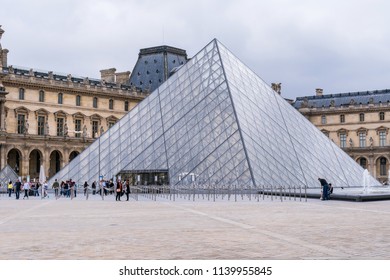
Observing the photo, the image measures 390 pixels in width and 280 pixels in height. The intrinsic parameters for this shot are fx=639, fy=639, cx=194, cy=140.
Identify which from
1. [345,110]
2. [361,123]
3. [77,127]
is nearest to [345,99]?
[345,110]

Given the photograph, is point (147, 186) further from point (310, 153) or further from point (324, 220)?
point (324, 220)

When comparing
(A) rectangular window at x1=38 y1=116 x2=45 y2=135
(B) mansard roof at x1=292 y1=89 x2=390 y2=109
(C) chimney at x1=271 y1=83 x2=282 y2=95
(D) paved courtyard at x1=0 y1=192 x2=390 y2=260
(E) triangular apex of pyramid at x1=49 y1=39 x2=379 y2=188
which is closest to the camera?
(D) paved courtyard at x1=0 y1=192 x2=390 y2=260

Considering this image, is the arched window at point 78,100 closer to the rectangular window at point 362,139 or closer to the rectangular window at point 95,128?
the rectangular window at point 95,128

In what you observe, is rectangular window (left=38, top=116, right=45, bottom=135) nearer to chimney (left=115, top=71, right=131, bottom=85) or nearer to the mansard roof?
chimney (left=115, top=71, right=131, bottom=85)

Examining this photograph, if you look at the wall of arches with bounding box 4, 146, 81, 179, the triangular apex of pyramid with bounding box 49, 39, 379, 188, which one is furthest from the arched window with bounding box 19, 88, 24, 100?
the triangular apex of pyramid with bounding box 49, 39, 379, 188

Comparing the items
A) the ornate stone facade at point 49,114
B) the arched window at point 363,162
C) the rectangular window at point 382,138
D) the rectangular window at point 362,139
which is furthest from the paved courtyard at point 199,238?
the arched window at point 363,162

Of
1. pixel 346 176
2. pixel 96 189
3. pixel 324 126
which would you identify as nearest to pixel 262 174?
pixel 346 176

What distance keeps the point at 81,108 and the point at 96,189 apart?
38.2 metres

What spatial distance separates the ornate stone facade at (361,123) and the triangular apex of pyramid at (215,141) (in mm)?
47350

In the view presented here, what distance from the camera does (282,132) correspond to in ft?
107

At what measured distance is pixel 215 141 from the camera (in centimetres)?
3027

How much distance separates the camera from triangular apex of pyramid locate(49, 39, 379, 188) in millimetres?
29047

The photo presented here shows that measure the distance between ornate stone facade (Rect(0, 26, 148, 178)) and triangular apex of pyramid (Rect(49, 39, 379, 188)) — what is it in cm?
3000

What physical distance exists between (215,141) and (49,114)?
4107 centimetres
